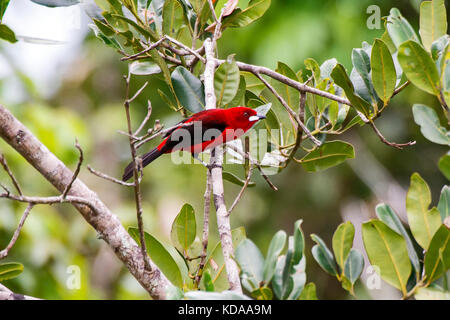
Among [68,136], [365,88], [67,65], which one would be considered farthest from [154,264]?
[67,65]

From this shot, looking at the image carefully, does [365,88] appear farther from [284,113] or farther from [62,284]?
[62,284]

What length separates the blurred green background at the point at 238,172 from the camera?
4.48m

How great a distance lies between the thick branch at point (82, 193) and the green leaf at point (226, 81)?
2.05ft

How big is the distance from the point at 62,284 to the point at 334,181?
3936 millimetres

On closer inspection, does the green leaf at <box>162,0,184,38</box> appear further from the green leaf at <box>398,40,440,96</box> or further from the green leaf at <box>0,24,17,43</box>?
the green leaf at <box>398,40,440,96</box>

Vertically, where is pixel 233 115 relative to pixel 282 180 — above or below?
above

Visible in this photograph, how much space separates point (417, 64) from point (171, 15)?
3.71 ft

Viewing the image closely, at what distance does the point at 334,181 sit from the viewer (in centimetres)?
679

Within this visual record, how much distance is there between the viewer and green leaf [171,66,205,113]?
6.78 feet

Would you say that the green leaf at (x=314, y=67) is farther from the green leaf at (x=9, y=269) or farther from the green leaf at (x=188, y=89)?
the green leaf at (x=9, y=269)

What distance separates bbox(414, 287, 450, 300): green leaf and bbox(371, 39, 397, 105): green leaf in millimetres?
655

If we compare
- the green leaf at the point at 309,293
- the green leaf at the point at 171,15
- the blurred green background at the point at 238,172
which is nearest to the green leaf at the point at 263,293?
the green leaf at the point at 309,293

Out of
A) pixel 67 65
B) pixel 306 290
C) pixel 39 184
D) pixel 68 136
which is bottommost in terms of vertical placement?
pixel 306 290

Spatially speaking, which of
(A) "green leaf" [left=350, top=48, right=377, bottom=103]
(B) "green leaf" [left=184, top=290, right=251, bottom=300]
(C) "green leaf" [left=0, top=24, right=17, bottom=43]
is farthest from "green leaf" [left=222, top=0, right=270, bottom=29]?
(B) "green leaf" [left=184, top=290, right=251, bottom=300]
